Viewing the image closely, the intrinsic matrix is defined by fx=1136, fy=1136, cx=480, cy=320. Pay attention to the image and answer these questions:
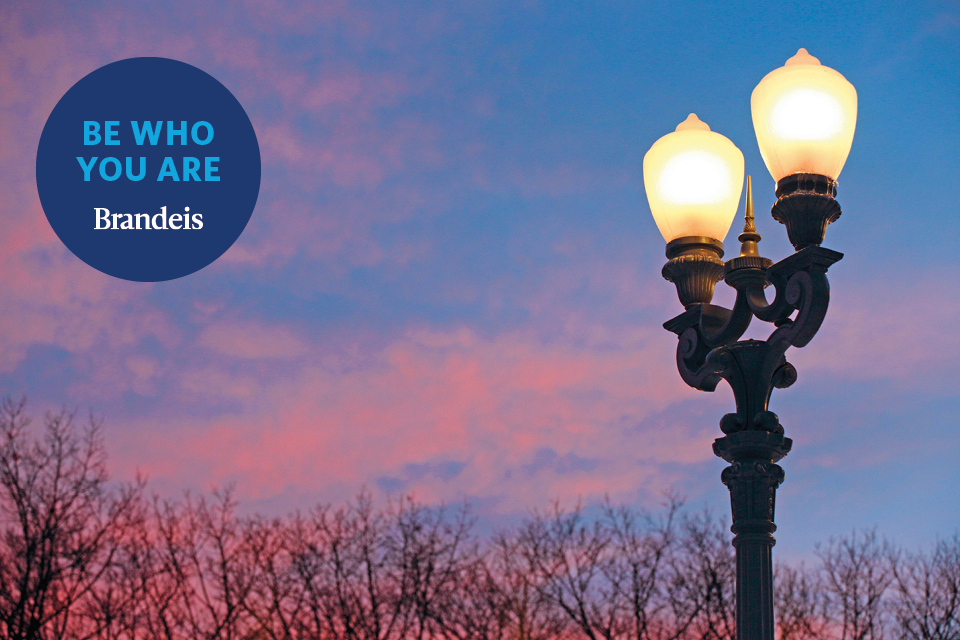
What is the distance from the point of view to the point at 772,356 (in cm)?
589

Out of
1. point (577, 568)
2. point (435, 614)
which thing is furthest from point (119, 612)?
point (577, 568)

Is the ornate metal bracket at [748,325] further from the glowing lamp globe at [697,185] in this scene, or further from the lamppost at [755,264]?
the glowing lamp globe at [697,185]

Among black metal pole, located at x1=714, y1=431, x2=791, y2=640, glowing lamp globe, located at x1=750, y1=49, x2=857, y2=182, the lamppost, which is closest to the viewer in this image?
black metal pole, located at x1=714, y1=431, x2=791, y2=640

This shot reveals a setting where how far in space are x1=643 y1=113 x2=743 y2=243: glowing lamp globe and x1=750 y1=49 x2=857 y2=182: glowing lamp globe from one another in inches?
19.5

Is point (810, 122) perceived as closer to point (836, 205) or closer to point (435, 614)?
point (836, 205)

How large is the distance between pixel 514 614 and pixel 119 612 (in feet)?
29.4

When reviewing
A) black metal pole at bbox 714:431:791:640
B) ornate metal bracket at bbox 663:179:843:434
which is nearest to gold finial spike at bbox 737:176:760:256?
ornate metal bracket at bbox 663:179:843:434

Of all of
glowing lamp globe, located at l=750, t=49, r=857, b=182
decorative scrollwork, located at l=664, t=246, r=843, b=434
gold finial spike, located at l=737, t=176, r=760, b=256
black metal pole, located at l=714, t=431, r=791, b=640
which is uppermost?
glowing lamp globe, located at l=750, t=49, r=857, b=182

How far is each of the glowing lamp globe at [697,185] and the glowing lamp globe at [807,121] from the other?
496 mm

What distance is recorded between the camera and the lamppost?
223 inches

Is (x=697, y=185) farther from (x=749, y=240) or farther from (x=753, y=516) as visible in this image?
(x=753, y=516)

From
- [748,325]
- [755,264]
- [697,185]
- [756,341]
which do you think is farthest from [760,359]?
[697,185]

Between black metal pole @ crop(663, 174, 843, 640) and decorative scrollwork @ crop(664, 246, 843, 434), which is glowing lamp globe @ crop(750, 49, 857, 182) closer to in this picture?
black metal pole @ crop(663, 174, 843, 640)

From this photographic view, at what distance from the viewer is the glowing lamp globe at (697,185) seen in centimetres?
660
